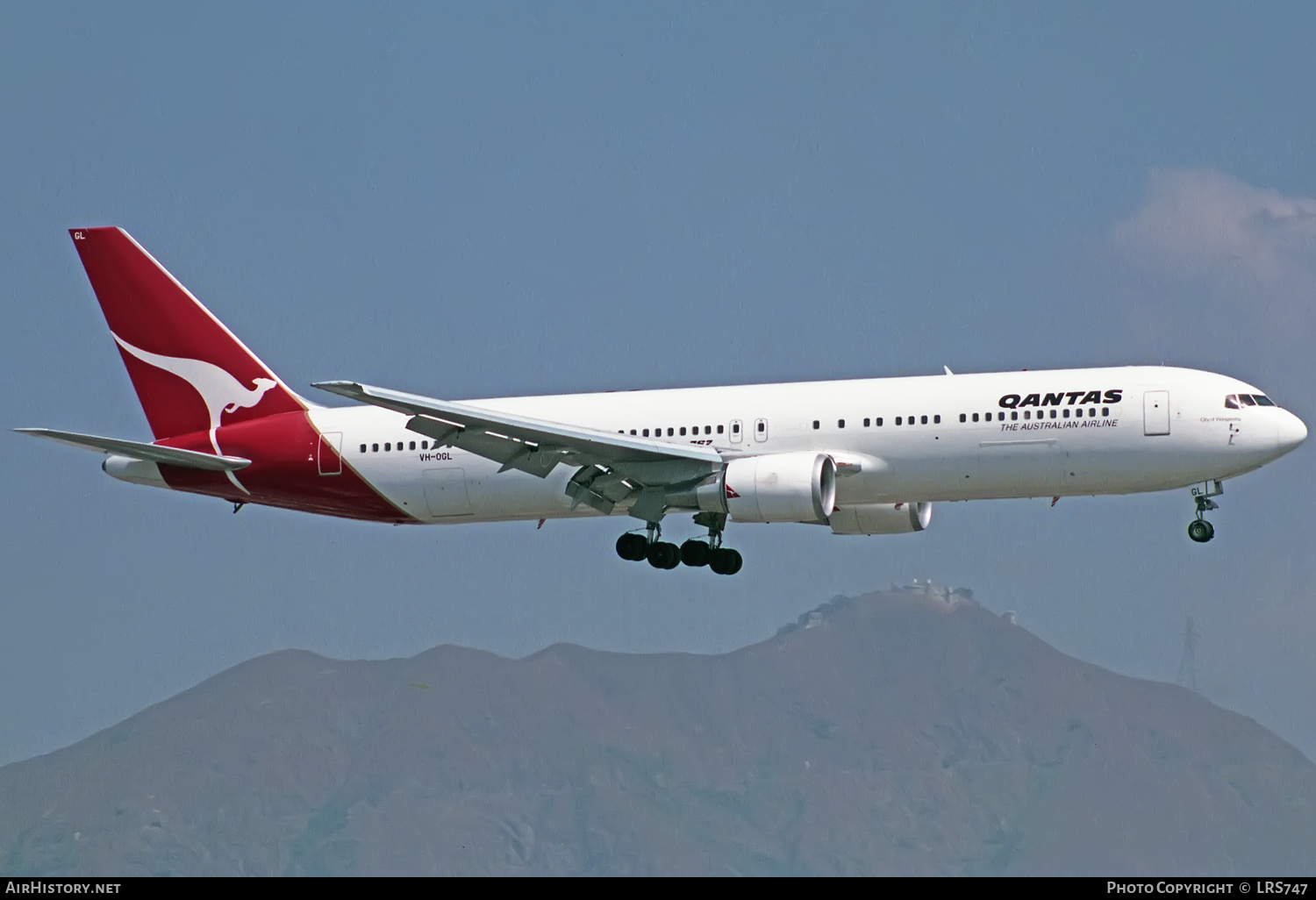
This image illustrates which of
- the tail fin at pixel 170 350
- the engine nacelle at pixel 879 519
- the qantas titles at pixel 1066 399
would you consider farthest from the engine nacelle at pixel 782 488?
the tail fin at pixel 170 350

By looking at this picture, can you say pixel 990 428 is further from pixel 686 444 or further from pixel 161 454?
pixel 161 454

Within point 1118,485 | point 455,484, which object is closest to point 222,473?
point 455,484

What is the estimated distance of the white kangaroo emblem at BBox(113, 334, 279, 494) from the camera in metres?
54.8

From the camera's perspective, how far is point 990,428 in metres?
47.1

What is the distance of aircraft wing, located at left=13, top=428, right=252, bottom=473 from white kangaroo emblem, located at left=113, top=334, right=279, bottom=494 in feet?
4.52

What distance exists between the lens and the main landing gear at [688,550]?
51.2 metres

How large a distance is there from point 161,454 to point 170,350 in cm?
478

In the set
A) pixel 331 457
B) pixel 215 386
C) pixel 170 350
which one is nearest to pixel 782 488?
pixel 331 457

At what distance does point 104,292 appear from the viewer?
186 ft

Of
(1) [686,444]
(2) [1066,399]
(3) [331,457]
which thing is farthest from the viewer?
(3) [331,457]

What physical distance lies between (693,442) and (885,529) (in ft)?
24.6

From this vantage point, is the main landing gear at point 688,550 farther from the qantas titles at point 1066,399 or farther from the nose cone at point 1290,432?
the nose cone at point 1290,432

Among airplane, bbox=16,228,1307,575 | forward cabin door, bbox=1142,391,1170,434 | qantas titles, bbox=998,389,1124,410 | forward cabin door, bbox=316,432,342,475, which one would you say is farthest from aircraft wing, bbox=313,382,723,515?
forward cabin door, bbox=1142,391,1170,434

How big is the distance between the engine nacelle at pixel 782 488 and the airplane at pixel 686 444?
0.17 ft
